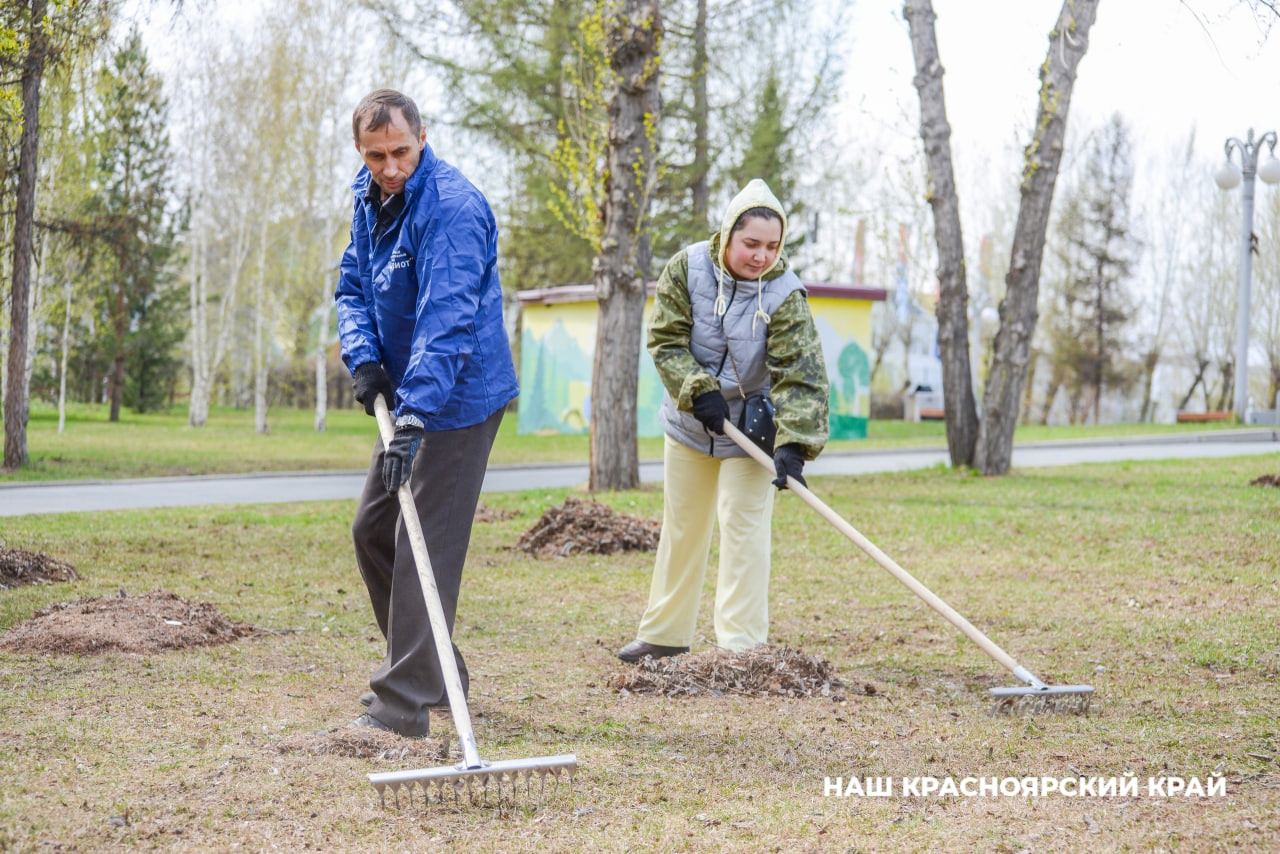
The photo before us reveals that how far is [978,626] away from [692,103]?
17491mm

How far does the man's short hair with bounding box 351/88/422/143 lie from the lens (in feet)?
12.8

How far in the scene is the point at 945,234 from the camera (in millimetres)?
13875

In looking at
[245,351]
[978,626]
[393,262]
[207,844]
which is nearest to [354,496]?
[978,626]

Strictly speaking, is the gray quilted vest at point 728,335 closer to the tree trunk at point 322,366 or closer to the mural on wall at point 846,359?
the mural on wall at point 846,359

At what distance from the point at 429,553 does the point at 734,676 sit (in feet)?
4.65

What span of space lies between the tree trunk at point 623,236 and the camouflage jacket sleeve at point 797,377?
23.7 feet

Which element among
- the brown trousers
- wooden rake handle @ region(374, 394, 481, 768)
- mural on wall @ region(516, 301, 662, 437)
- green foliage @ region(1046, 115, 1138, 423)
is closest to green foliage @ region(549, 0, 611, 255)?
the brown trousers

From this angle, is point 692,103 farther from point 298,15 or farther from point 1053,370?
point 1053,370

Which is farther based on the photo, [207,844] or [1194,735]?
[1194,735]

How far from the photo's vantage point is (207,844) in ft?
10.0

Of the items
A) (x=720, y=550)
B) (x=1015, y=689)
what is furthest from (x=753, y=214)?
(x=1015, y=689)

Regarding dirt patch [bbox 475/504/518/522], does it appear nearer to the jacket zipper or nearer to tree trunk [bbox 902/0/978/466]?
tree trunk [bbox 902/0/978/466]

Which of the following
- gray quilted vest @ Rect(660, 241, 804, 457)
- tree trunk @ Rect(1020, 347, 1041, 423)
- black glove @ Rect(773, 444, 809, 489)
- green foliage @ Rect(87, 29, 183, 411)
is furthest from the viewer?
tree trunk @ Rect(1020, 347, 1041, 423)

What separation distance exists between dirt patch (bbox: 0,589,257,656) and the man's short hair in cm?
253
